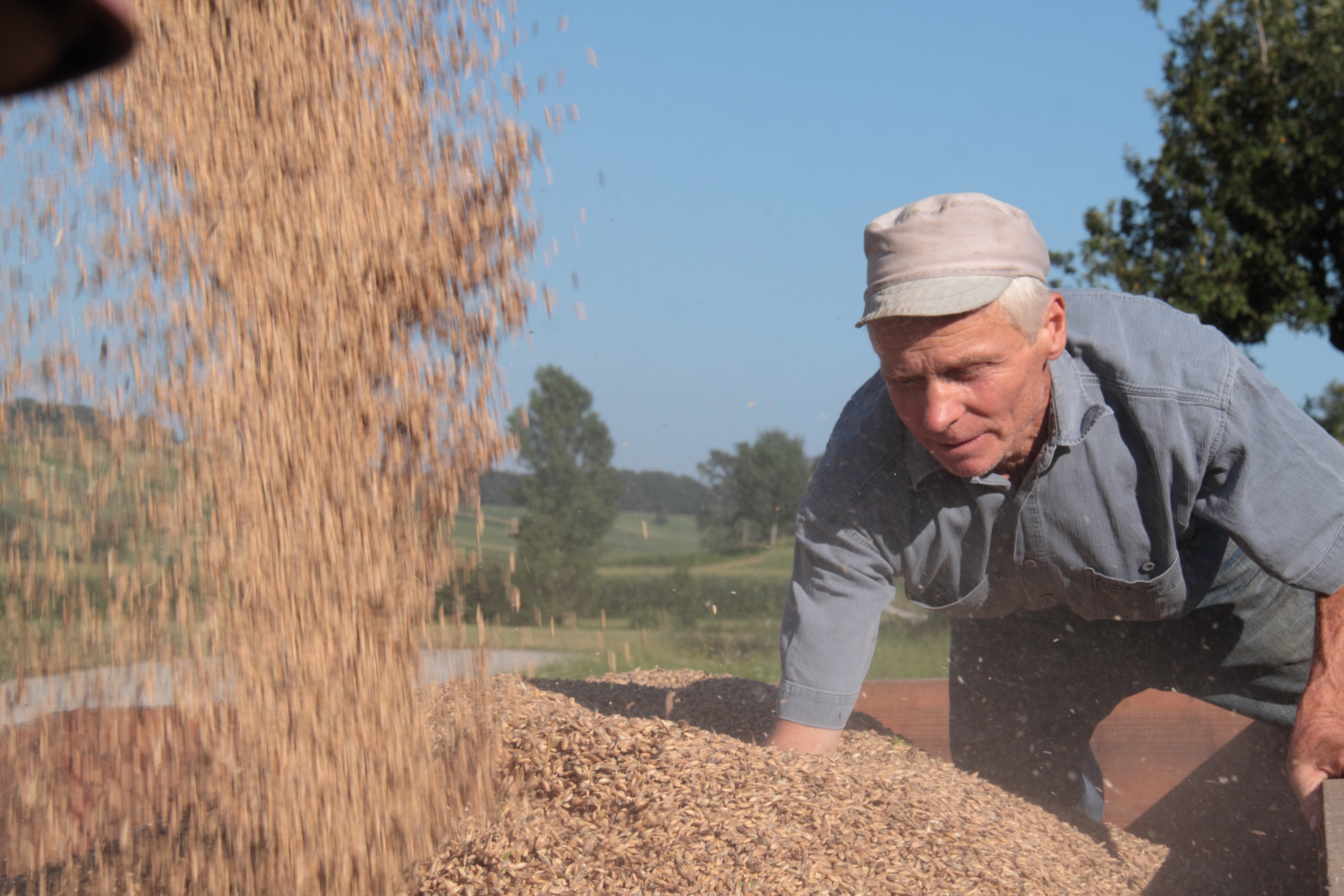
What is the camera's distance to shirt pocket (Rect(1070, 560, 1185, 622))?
2162 mm

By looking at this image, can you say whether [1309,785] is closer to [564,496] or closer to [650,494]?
[650,494]

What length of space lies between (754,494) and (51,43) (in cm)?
1118

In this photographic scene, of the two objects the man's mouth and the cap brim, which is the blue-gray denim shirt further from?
the cap brim

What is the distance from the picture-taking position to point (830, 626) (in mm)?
2199

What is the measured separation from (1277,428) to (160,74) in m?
2.36

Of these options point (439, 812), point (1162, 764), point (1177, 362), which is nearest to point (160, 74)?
point (439, 812)

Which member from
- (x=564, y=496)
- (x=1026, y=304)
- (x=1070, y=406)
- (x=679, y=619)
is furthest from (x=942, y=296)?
(x=564, y=496)

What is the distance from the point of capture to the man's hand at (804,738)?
7.27 feet

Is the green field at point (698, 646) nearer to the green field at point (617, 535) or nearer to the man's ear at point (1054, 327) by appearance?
the green field at point (617, 535)

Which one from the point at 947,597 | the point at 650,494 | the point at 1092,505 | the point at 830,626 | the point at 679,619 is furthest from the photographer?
the point at 679,619

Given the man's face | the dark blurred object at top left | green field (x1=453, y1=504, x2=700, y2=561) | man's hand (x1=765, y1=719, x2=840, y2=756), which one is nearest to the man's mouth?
the man's face

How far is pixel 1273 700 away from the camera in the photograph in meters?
2.45

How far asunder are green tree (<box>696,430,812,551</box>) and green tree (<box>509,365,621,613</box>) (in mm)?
1770

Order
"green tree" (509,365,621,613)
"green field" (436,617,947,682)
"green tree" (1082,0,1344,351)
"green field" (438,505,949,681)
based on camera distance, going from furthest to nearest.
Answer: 1. "green tree" (509,365,621,613)
2. "green tree" (1082,0,1344,351)
3. "green field" (436,617,947,682)
4. "green field" (438,505,949,681)
